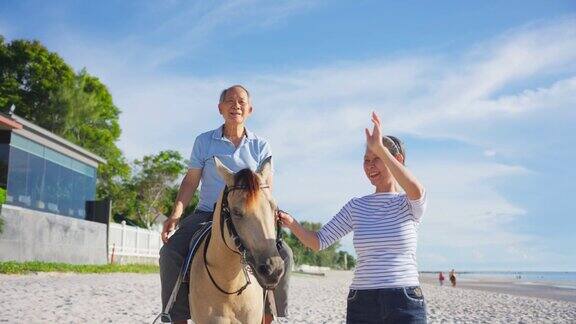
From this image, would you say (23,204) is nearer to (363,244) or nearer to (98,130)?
(98,130)

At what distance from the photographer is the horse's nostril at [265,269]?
3.15 meters

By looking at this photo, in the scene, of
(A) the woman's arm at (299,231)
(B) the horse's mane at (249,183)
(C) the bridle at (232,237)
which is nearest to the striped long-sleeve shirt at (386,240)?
(A) the woman's arm at (299,231)

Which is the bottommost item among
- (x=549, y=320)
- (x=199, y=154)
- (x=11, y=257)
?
(x=549, y=320)

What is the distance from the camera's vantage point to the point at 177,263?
4.75m

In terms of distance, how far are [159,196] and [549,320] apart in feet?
114

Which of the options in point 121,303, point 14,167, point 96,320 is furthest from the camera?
point 14,167

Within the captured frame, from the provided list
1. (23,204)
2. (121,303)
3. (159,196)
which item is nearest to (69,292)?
(121,303)

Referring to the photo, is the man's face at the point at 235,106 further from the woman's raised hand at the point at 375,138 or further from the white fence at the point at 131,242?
the white fence at the point at 131,242

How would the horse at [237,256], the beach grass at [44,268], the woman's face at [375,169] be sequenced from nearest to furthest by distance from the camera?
1. the horse at [237,256]
2. the woman's face at [375,169]
3. the beach grass at [44,268]

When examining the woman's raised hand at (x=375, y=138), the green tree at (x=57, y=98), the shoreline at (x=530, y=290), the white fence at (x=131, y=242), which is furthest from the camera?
the green tree at (x=57, y=98)

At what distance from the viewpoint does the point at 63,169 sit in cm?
2645

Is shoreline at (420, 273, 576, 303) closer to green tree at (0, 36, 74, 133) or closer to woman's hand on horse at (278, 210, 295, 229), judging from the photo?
woman's hand on horse at (278, 210, 295, 229)

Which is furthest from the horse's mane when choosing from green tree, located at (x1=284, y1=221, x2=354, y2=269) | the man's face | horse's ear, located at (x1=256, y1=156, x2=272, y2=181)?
green tree, located at (x1=284, y1=221, x2=354, y2=269)

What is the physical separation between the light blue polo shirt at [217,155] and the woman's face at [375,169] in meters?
1.49
